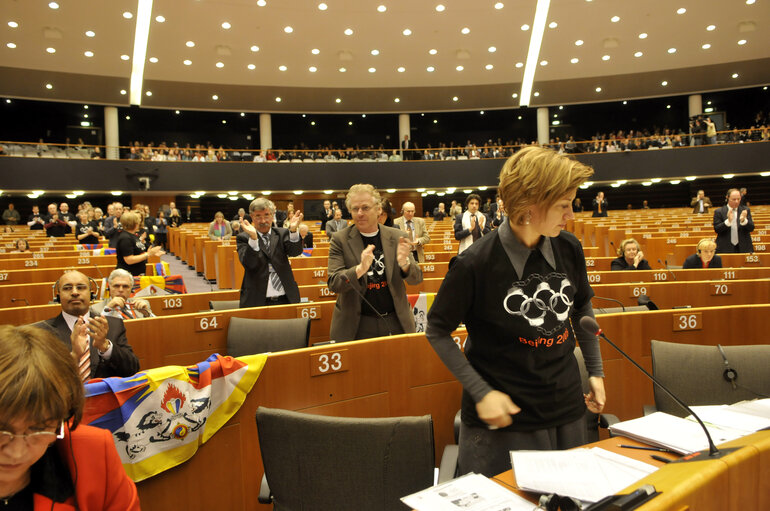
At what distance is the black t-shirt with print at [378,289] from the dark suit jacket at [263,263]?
3.24 ft

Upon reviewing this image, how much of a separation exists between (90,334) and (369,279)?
1.28m

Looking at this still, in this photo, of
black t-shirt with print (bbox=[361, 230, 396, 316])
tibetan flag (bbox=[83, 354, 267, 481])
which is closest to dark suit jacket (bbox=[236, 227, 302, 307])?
black t-shirt with print (bbox=[361, 230, 396, 316])

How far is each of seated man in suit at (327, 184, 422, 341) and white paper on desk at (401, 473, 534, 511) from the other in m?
1.54

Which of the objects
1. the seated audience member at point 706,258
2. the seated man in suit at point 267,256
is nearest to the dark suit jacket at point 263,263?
the seated man in suit at point 267,256

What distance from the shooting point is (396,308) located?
2.80 meters

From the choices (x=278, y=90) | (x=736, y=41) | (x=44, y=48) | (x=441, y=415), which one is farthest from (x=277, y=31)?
(x=441, y=415)

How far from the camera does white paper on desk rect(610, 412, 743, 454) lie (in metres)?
1.43

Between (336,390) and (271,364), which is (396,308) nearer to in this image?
(336,390)

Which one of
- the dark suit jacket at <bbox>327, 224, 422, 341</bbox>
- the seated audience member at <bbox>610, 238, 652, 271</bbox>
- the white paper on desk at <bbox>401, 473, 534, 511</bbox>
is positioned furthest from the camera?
the seated audience member at <bbox>610, 238, 652, 271</bbox>

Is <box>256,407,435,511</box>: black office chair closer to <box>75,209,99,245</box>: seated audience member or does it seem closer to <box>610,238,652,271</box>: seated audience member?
<box>610,238,652,271</box>: seated audience member

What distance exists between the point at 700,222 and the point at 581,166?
1179 centimetres

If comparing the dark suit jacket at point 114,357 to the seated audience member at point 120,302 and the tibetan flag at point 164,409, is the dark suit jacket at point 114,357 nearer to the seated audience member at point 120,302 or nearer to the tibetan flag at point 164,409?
the tibetan flag at point 164,409

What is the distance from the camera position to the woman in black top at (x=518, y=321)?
1372mm

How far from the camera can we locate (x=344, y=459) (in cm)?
146
